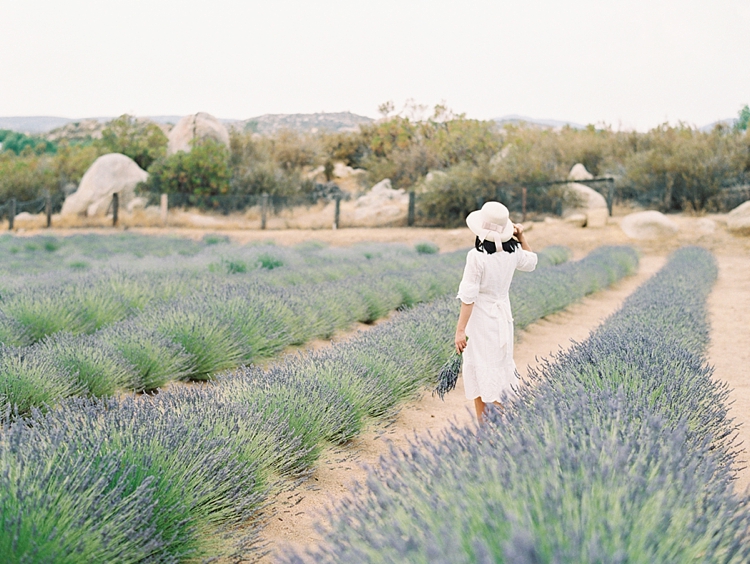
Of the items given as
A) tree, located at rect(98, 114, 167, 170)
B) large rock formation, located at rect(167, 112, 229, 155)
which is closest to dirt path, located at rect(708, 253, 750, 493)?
large rock formation, located at rect(167, 112, 229, 155)

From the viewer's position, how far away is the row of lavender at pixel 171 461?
1914 mm

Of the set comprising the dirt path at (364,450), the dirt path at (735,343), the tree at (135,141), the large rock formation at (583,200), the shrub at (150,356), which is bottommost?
the dirt path at (364,450)

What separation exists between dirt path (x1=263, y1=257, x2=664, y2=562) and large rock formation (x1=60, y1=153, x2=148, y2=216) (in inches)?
836

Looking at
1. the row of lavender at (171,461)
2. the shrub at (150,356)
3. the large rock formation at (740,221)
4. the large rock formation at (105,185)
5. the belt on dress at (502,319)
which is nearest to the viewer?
the row of lavender at (171,461)

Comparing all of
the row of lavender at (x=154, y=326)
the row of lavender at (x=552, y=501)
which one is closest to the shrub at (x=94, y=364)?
the row of lavender at (x=154, y=326)

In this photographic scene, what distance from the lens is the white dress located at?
3.67m

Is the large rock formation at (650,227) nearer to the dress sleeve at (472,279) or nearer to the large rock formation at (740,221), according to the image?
the large rock formation at (740,221)

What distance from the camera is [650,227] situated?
18469mm

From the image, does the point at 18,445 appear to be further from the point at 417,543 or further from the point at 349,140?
the point at 349,140

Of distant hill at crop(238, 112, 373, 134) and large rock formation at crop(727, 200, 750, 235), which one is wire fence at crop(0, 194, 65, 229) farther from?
distant hill at crop(238, 112, 373, 134)

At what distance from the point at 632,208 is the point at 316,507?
20.9 metres

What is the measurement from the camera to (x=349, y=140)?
3844 centimetres

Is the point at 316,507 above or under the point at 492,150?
under

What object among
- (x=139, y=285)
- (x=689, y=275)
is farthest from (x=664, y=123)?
(x=139, y=285)
